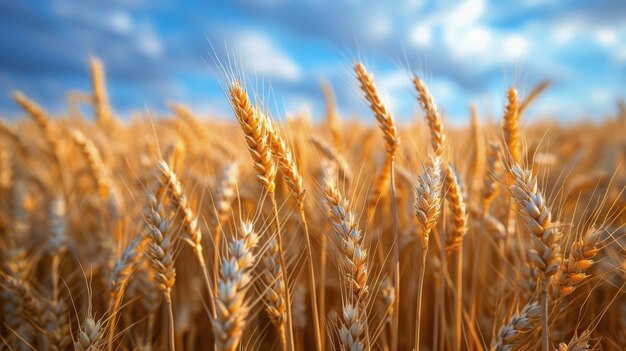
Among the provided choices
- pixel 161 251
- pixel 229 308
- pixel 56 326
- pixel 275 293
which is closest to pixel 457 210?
pixel 275 293

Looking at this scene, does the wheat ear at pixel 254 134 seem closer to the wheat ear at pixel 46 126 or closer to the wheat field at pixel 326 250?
the wheat field at pixel 326 250

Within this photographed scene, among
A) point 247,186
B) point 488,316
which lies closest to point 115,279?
point 247,186

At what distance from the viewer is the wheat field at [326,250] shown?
1.19 metres

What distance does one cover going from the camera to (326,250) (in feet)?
7.27

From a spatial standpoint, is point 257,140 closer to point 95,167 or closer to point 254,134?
point 254,134

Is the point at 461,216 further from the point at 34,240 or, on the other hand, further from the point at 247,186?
the point at 34,240

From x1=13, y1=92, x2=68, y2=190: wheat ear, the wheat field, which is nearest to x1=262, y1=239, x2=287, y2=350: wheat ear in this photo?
the wheat field

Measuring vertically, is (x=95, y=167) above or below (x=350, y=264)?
above

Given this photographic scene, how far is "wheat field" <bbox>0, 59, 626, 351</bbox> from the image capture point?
1.19 m

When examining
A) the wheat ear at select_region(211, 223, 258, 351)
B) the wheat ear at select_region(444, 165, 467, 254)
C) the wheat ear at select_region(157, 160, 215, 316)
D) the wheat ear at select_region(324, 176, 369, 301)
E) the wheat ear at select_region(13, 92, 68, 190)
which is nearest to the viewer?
the wheat ear at select_region(211, 223, 258, 351)

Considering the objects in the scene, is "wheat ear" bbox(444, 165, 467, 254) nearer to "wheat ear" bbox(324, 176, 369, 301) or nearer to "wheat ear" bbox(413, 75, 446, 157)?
"wheat ear" bbox(413, 75, 446, 157)

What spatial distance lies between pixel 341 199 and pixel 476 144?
60.6 inches

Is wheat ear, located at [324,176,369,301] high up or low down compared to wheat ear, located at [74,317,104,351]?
up

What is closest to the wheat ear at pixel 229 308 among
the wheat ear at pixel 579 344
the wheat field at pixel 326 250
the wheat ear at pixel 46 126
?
the wheat field at pixel 326 250
